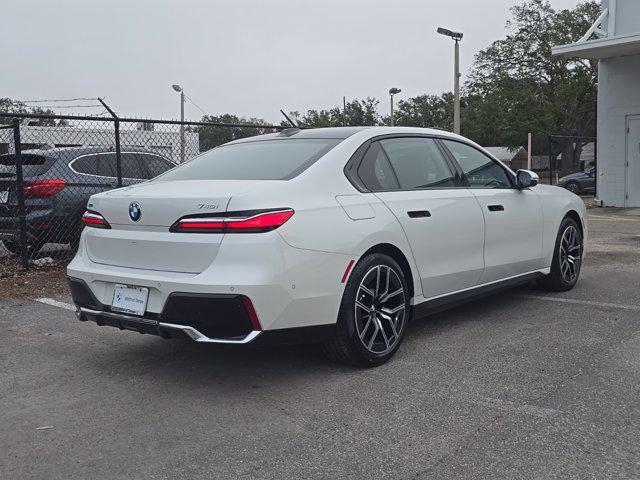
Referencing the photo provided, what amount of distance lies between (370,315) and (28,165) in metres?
5.89

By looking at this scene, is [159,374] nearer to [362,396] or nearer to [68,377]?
[68,377]

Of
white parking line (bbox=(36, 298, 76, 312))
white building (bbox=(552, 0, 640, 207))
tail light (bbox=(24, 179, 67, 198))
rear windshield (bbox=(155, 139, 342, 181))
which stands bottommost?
white parking line (bbox=(36, 298, 76, 312))

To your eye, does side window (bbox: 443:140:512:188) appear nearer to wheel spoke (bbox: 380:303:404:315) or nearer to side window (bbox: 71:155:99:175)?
wheel spoke (bbox: 380:303:404:315)

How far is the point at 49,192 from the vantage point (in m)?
8.24

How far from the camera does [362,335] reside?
13.8 feet

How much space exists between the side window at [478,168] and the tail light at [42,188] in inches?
204

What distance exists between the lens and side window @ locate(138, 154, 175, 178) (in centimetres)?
966

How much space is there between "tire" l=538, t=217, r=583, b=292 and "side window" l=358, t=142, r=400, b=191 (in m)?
2.52

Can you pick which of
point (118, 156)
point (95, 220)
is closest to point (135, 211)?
point (95, 220)

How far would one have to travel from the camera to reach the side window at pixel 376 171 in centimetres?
452

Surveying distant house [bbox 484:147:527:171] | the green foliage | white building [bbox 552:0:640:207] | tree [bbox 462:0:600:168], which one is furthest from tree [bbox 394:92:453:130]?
white building [bbox 552:0:640:207]

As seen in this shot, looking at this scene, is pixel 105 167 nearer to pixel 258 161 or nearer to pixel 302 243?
pixel 258 161

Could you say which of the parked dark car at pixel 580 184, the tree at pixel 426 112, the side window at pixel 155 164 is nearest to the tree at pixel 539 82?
the parked dark car at pixel 580 184

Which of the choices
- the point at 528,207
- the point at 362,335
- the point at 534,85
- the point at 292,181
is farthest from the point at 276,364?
the point at 534,85
